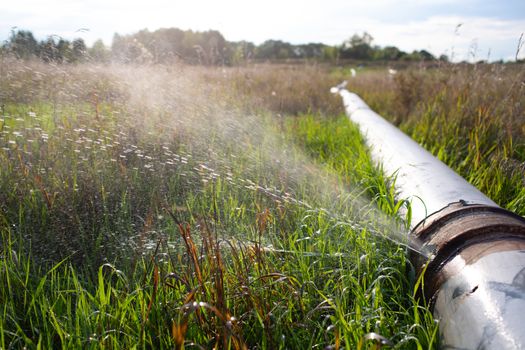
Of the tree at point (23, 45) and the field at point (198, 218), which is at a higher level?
the tree at point (23, 45)

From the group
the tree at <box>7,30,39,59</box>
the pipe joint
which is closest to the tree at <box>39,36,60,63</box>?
the tree at <box>7,30,39,59</box>

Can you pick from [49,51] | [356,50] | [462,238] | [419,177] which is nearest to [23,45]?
[49,51]

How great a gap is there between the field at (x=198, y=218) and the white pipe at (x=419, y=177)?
13 centimetres

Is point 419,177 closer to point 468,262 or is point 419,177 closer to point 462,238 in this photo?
point 462,238

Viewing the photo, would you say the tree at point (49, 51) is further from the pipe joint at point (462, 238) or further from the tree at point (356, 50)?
the tree at point (356, 50)

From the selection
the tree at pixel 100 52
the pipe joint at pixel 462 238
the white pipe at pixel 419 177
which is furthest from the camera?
the tree at pixel 100 52

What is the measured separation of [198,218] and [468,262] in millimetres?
954

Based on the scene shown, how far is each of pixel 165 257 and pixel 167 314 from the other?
18.9 inches

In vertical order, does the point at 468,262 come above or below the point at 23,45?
below

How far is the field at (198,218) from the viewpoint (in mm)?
1450

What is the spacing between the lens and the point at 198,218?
5.24ft

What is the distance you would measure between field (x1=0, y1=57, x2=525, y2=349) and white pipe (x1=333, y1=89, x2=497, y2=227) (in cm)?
13

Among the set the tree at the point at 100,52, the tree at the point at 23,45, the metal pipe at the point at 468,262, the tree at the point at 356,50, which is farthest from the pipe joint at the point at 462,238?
the tree at the point at 356,50

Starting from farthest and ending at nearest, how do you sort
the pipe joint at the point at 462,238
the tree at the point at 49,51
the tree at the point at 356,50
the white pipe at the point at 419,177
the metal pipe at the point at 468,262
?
the tree at the point at 356,50
the tree at the point at 49,51
the white pipe at the point at 419,177
the pipe joint at the point at 462,238
the metal pipe at the point at 468,262
